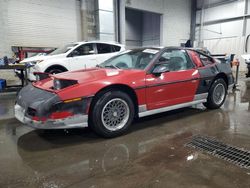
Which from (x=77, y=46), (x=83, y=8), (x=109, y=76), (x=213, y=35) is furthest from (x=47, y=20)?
(x=213, y=35)

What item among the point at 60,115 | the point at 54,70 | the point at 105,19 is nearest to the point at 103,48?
the point at 54,70

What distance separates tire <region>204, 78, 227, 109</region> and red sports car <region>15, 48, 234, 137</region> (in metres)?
0.04

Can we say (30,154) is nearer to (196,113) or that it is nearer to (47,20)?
(196,113)

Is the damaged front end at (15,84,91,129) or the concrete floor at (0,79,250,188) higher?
the damaged front end at (15,84,91,129)

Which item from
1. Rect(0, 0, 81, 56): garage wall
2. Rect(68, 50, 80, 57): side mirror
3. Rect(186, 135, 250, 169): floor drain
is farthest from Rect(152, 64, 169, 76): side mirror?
Rect(0, 0, 81, 56): garage wall

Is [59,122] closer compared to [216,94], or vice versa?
[59,122]

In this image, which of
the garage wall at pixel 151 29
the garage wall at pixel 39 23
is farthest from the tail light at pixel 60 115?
the garage wall at pixel 151 29

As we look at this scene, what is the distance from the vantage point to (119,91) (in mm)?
2980

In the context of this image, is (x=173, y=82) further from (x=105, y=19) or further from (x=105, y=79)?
(x=105, y=19)

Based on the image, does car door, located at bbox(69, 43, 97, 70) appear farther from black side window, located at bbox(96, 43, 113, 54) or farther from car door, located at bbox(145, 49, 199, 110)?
car door, located at bbox(145, 49, 199, 110)

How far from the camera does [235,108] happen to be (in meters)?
4.58

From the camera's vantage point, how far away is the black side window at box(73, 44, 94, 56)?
6.92 m

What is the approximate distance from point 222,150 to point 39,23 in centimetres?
1111

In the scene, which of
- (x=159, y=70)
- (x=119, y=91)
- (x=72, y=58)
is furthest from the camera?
(x=72, y=58)
